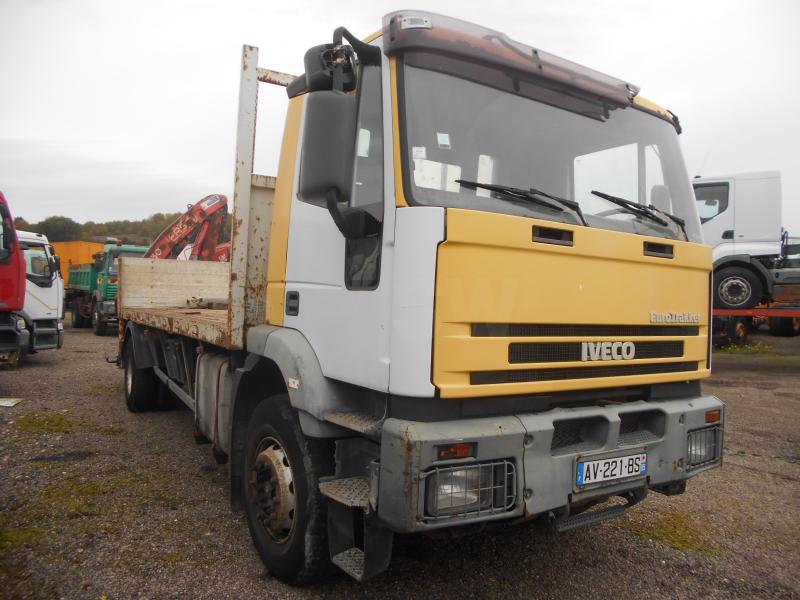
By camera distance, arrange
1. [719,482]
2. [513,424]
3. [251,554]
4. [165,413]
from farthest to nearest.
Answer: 1. [165,413]
2. [719,482]
3. [251,554]
4. [513,424]

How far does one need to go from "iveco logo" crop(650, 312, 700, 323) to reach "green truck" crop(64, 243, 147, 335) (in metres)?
14.5

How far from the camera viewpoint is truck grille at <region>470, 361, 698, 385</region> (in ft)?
7.65

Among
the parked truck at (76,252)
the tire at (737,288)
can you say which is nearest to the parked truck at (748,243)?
the tire at (737,288)

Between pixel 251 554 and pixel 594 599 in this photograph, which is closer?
pixel 594 599

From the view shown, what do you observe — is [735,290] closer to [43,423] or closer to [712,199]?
[712,199]

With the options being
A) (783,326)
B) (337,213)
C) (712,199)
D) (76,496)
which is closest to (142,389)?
(76,496)

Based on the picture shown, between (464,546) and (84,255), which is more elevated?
(84,255)

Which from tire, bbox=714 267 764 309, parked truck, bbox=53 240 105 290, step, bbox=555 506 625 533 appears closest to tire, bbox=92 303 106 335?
parked truck, bbox=53 240 105 290

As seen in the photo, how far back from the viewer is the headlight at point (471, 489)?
2156 millimetres

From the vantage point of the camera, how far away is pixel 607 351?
2.69 meters

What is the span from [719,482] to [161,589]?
4.12 meters

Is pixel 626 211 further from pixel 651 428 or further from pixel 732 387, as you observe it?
pixel 732 387

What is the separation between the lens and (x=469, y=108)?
2545 millimetres

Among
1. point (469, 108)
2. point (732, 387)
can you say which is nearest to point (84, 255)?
point (732, 387)
